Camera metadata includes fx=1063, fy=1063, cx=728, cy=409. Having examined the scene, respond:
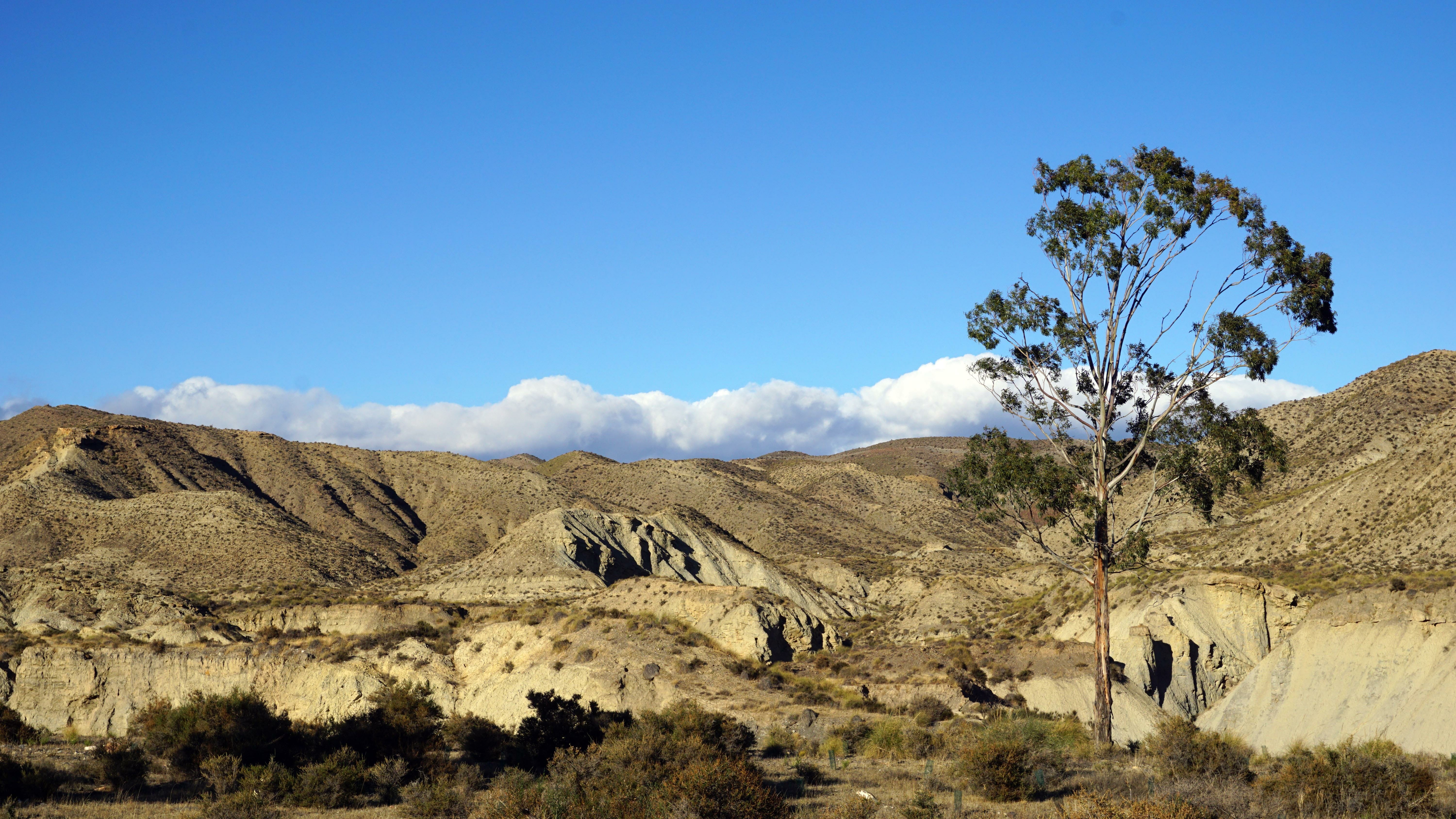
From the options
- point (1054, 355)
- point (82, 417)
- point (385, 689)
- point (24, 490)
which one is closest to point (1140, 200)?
point (1054, 355)

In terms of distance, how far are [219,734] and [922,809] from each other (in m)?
13.8

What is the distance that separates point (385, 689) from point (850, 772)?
53.7 ft

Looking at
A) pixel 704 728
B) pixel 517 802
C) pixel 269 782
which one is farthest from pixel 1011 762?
pixel 269 782

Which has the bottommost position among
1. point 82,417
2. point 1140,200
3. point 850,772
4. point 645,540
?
point 850,772

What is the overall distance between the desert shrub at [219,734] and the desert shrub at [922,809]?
11973mm

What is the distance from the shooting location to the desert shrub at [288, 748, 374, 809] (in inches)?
697

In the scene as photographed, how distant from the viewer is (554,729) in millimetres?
23750

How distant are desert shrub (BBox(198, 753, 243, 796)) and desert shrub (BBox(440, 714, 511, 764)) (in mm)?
5691

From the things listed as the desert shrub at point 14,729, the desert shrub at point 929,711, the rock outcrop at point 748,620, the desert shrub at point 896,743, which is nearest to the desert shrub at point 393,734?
the desert shrub at point 896,743

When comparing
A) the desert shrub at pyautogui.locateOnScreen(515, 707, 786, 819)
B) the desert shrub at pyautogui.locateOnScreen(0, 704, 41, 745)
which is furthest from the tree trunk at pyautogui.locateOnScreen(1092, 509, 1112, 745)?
the desert shrub at pyautogui.locateOnScreen(0, 704, 41, 745)

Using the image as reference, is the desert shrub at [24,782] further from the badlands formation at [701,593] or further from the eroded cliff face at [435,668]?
the badlands formation at [701,593]

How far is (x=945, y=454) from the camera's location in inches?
7096

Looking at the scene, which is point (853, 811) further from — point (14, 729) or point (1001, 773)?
point (14, 729)

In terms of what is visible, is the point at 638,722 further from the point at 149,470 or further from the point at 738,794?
the point at 149,470
